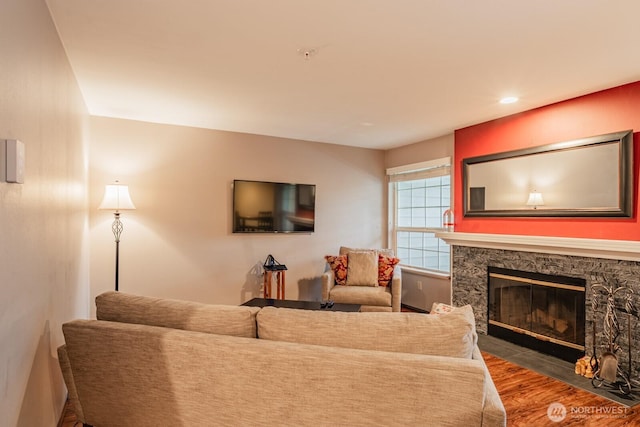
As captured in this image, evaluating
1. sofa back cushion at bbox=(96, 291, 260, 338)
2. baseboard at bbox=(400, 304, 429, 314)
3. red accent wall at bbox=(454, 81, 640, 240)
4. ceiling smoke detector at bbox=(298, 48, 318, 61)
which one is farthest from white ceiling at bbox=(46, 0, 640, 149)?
baseboard at bbox=(400, 304, 429, 314)

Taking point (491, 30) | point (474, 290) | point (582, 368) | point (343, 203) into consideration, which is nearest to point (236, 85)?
point (491, 30)

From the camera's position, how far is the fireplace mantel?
281 cm

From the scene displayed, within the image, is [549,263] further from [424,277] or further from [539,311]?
[424,277]

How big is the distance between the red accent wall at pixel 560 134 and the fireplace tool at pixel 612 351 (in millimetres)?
465

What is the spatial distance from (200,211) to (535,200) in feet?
11.9

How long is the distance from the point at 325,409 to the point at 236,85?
2.48 meters

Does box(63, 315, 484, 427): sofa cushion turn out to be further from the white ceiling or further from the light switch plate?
the white ceiling

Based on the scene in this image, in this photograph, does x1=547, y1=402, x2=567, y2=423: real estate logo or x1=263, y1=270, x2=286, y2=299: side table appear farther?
x1=263, y1=270, x2=286, y2=299: side table

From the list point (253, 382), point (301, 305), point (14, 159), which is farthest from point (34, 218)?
point (301, 305)

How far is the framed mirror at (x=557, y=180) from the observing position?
9.55ft

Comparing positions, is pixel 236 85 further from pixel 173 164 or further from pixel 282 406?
pixel 282 406

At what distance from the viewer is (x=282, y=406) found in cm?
151

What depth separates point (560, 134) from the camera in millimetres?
3309

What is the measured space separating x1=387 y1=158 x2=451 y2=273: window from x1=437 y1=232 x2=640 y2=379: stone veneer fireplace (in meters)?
0.55
